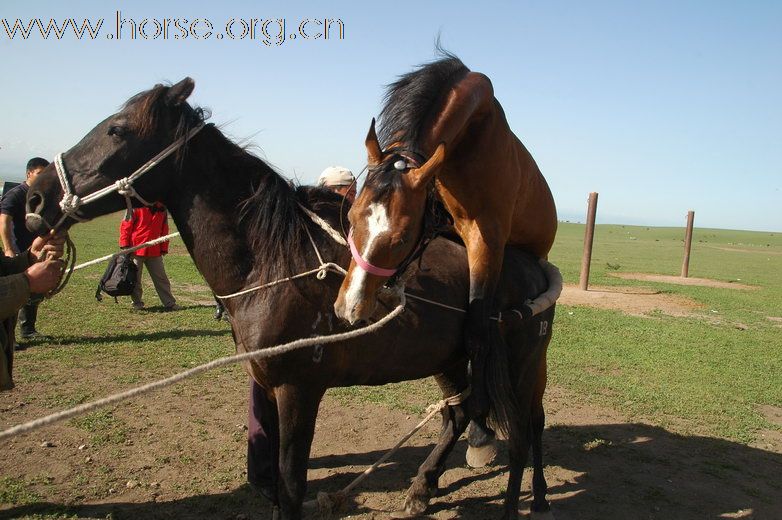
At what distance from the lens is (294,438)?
2871 mm

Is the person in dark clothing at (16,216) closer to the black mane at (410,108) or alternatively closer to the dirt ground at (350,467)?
the dirt ground at (350,467)

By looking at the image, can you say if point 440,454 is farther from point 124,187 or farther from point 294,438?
point 124,187

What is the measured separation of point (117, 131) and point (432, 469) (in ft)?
9.99

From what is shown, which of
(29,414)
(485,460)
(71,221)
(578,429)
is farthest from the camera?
(578,429)

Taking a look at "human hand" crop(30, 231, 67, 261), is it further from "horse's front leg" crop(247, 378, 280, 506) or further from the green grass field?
the green grass field

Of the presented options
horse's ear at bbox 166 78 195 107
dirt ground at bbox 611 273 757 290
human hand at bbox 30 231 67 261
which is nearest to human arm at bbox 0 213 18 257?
human hand at bbox 30 231 67 261

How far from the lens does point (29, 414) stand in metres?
4.89

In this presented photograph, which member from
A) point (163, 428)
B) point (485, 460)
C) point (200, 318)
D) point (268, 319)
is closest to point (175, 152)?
point (268, 319)

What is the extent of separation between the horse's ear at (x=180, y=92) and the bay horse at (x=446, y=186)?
1010 mm

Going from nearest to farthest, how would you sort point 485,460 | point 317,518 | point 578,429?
point 317,518
point 485,460
point 578,429

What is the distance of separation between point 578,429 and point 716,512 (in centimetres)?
153

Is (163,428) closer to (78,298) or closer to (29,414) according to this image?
(29,414)

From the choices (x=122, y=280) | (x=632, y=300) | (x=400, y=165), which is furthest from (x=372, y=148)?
(x=632, y=300)

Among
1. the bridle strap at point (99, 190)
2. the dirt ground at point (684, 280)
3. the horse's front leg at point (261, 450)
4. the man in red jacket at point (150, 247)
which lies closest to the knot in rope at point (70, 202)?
the bridle strap at point (99, 190)
